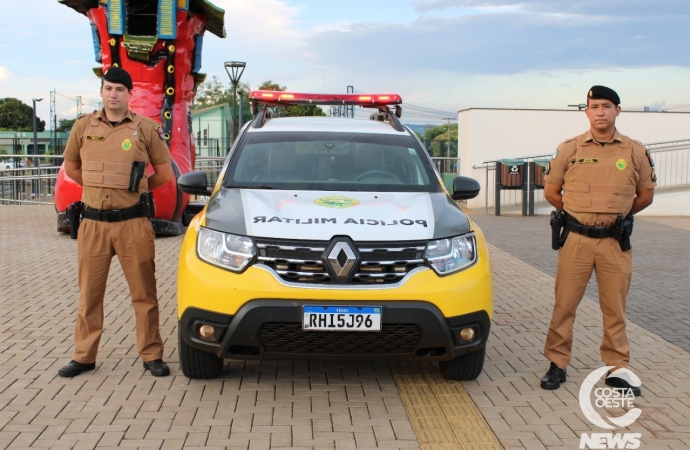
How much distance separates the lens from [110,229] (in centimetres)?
497

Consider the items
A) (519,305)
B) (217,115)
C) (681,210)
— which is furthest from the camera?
(217,115)

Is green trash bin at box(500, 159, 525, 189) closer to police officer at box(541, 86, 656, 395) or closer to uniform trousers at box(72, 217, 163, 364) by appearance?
police officer at box(541, 86, 656, 395)

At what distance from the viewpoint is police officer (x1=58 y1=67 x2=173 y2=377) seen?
16.2 feet

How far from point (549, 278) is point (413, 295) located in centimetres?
530

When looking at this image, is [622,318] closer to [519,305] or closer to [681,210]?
[519,305]

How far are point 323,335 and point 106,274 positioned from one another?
161cm

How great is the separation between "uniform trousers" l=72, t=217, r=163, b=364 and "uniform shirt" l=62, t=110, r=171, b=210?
0.42ft

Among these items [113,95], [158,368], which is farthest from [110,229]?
[158,368]

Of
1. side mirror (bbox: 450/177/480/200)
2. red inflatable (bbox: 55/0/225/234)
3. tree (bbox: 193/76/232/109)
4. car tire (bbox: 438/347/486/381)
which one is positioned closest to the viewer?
car tire (bbox: 438/347/486/381)

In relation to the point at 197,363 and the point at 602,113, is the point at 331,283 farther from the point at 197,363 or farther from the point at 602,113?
the point at 602,113

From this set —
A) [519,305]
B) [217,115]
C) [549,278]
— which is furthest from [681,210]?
[217,115]

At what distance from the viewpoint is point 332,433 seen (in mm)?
4133

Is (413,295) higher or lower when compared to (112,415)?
higher

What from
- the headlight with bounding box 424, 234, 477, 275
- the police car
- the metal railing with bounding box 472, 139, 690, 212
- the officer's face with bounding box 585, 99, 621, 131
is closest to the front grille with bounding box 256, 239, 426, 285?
the police car
